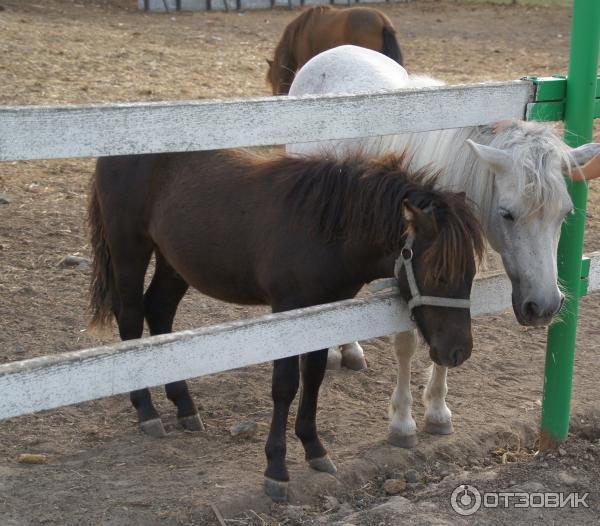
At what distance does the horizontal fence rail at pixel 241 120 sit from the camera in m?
2.35

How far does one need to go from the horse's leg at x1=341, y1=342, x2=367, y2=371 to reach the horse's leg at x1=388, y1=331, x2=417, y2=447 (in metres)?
0.66

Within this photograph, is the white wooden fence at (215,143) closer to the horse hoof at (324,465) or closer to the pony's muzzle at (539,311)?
the pony's muzzle at (539,311)

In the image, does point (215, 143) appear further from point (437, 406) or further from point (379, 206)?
point (437, 406)

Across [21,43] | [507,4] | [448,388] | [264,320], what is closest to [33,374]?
[264,320]

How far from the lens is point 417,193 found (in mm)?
3127

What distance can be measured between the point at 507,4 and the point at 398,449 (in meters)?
17.6

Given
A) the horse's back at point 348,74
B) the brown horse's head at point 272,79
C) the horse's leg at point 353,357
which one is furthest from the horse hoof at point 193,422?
the brown horse's head at point 272,79

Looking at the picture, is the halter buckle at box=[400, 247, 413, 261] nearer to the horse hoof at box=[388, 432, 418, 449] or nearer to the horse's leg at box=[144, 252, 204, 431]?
the horse hoof at box=[388, 432, 418, 449]

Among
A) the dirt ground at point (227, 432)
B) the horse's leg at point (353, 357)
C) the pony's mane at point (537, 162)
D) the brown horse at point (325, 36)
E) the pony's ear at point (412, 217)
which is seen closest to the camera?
the pony's ear at point (412, 217)

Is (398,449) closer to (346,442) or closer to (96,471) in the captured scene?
(346,442)

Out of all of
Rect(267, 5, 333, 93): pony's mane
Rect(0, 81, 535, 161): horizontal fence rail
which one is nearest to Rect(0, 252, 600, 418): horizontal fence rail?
Rect(0, 81, 535, 161): horizontal fence rail

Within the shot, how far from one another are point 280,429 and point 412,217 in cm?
106

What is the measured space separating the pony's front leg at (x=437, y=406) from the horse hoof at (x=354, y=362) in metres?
0.69

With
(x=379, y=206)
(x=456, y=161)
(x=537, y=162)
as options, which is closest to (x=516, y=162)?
(x=537, y=162)
